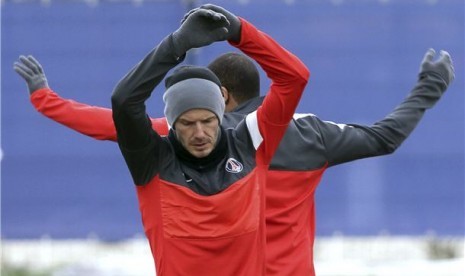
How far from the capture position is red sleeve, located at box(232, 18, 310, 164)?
434 centimetres

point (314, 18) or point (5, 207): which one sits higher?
point (314, 18)

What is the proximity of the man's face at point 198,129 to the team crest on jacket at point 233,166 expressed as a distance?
0.12 m

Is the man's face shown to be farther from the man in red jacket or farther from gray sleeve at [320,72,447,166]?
gray sleeve at [320,72,447,166]

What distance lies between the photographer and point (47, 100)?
539 cm

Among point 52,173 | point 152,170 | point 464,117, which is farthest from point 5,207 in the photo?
point 152,170

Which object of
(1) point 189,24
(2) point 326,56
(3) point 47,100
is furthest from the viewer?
(2) point 326,56

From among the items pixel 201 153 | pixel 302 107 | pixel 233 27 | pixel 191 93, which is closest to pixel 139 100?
pixel 191 93

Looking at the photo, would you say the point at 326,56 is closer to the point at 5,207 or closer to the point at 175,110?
the point at 5,207

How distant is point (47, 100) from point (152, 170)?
3.72 feet

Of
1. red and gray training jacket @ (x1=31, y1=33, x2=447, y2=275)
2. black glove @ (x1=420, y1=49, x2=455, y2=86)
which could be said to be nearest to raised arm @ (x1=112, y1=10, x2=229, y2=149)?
red and gray training jacket @ (x1=31, y1=33, x2=447, y2=275)

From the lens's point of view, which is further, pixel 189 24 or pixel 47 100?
pixel 47 100

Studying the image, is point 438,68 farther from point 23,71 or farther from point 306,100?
point 306,100

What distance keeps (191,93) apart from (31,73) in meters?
1.34

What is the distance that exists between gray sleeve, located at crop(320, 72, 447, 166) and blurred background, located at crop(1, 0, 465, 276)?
9.91ft
